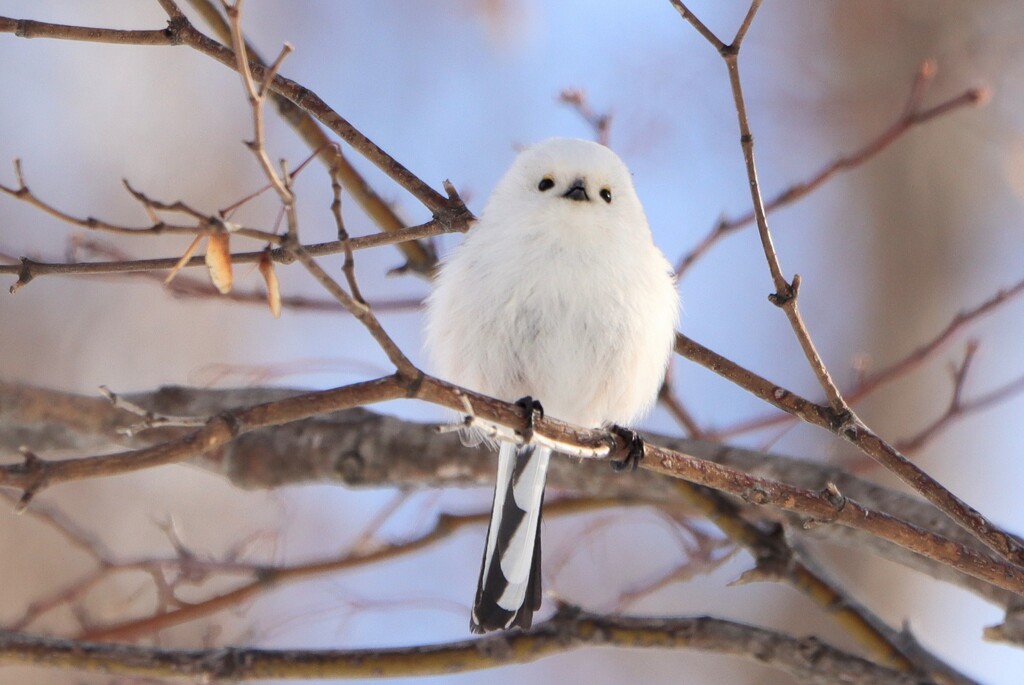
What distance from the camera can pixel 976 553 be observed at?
1.89m

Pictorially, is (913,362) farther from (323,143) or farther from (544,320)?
(323,143)

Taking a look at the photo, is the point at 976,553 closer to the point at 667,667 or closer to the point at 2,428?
the point at 2,428

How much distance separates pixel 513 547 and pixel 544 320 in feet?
1.88

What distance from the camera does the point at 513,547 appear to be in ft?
8.70

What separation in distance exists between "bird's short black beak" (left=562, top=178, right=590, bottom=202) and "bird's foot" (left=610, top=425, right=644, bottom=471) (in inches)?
27.9

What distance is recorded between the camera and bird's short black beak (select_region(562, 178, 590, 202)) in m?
2.78

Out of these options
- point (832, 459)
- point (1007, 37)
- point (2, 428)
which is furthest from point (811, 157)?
point (2, 428)

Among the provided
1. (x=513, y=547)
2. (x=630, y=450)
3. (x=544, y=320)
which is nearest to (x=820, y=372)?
(x=630, y=450)

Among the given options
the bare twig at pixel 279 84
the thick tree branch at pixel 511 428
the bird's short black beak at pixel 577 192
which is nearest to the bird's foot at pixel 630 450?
the thick tree branch at pixel 511 428

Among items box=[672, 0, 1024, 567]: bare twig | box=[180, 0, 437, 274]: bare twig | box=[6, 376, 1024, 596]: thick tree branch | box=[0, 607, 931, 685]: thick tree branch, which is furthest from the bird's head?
box=[0, 607, 931, 685]: thick tree branch

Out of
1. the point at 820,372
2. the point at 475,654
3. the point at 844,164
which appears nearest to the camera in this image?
the point at 820,372

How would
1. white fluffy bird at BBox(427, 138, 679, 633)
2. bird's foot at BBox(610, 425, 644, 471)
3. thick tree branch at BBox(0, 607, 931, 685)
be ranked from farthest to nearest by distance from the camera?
white fluffy bird at BBox(427, 138, 679, 633) → bird's foot at BBox(610, 425, 644, 471) → thick tree branch at BBox(0, 607, 931, 685)

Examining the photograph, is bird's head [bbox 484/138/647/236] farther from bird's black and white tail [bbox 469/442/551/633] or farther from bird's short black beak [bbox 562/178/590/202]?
bird's black and white tail [bbox 469/442/551/633]

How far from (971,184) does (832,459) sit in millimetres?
1825
